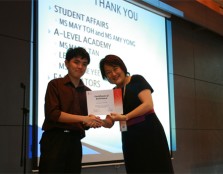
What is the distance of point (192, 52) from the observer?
212 inches

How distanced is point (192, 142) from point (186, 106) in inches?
22.6

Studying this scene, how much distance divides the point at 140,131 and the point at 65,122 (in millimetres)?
508

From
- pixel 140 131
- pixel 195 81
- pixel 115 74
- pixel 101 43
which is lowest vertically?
pixel 140 131

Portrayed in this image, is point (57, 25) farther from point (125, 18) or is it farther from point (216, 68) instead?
point (216, 68)

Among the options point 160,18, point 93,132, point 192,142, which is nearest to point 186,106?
point 192,142

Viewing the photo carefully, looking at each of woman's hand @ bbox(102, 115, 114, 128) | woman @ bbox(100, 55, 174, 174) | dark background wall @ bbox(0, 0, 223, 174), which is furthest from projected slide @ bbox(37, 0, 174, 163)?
woman @ bbox(100, 55, 174, 174)

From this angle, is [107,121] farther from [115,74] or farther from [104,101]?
[115,74]

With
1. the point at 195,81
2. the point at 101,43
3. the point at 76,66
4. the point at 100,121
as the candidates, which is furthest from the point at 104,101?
the point at 195,81

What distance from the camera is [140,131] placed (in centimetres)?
217

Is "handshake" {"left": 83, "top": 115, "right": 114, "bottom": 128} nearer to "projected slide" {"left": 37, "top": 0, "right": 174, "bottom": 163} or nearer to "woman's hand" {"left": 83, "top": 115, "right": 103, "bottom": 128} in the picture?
"woman's hand" {"left": 83, "top": 115, "right": 103, "bottom": 128}

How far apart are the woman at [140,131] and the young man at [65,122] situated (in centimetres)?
22

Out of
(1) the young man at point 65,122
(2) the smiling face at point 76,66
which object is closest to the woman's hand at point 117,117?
(1) the young man at point 65,122

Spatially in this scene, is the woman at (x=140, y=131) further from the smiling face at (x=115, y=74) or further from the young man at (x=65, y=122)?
the young man at (x=65, y=122)

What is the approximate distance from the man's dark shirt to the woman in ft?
0.85
